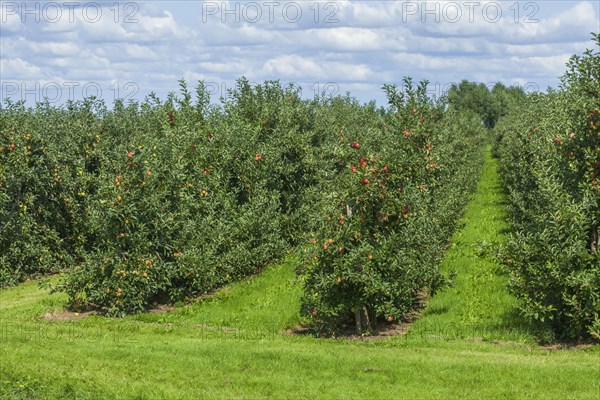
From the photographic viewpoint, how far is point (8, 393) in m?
12.4

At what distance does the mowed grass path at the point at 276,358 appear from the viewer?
1209 cm

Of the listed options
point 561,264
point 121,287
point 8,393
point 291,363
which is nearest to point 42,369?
point 8,393

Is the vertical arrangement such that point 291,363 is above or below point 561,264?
below

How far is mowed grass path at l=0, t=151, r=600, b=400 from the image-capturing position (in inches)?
476

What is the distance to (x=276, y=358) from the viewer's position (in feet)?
45.7

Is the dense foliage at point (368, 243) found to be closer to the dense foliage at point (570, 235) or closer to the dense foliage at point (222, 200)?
the dense foliage at point (222, 200)

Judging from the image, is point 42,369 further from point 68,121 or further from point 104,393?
point 68,121

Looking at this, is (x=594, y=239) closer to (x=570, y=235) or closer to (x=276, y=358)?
(x=570, y=235)

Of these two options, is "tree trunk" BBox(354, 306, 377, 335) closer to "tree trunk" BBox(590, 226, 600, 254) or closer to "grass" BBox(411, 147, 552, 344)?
"grass" BBox(411, 147, 552, 344)

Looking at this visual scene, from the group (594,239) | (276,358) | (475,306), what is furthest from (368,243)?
(594,239)

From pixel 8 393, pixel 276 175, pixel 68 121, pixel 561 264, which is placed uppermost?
pixel 68 121

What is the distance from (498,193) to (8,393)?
3979 cm

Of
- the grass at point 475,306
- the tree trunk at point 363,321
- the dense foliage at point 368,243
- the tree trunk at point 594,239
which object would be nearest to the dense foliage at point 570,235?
the tree trunk at point 594,239

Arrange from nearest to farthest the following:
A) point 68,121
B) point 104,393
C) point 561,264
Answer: point 104,393 → point 561,264 → point 68,121
